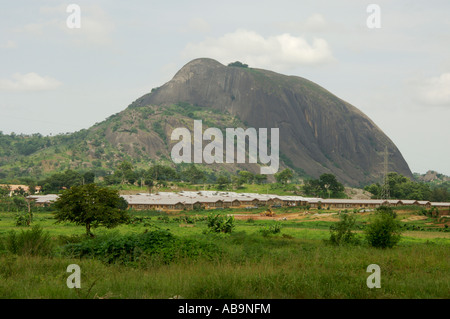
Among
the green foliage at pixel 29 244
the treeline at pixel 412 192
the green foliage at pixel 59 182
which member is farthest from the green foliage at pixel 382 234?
the treeline at pixel 412 192

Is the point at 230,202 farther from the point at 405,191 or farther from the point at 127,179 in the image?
the point at 405,191

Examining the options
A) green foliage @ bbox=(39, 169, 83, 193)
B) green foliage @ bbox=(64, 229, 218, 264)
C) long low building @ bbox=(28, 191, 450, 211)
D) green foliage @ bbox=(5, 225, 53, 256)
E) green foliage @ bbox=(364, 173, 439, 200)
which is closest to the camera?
green foliage @ bbox=(64, 229, 218, 264)

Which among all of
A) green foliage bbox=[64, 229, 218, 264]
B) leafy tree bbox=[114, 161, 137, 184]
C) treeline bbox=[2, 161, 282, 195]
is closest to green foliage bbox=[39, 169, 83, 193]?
treeline bbox=[2, 161, 282, 195]

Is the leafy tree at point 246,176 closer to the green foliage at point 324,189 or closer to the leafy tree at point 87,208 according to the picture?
the green foliage at point 324,189

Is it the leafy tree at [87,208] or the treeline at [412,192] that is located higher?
the leafy tree at [87,208]

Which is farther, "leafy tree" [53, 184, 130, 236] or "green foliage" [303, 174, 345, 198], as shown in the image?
"green foliage" [303, 174, 345, 198]

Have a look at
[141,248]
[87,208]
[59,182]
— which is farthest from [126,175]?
[141,248]

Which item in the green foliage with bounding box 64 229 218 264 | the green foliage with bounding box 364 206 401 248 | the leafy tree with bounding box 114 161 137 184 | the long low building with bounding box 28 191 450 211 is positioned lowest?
the long low building with bounding box 28 191 450 211

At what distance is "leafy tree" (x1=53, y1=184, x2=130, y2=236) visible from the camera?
39.2 m

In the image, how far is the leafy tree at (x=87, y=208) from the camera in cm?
3925

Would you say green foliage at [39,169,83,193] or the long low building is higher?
green foliage at [39,169,83,193]

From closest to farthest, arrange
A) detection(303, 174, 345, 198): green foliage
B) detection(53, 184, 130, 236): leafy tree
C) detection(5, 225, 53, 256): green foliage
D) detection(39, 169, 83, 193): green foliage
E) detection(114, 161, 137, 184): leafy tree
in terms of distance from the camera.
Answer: detection(5, 225, 53, 256): green foliage
detection(53, 184, 130, 236): leafy tree
detection(39, 169, 83, 193): green foliage
detection(303, 174, 345, 198): green foliage
detection(114, 161, 137, 184): leafy tree

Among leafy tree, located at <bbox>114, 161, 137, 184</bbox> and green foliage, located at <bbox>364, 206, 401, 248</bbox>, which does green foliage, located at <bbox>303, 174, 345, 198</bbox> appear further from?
green foliage, located at <bbox>364, 206, 401, 248</bbox>
